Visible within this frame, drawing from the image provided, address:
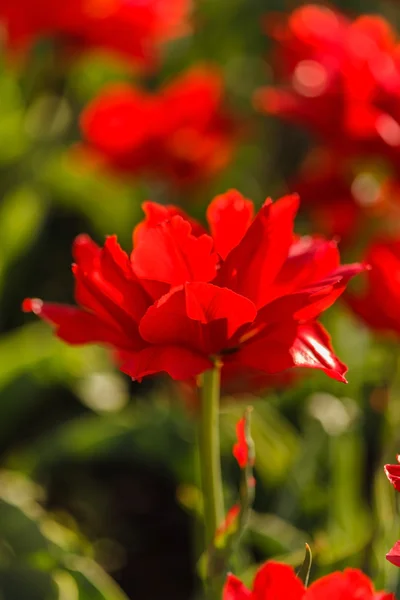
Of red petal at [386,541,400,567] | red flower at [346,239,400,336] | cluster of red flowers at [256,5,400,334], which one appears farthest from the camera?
cluster of red flowers at [256,5,400,334]

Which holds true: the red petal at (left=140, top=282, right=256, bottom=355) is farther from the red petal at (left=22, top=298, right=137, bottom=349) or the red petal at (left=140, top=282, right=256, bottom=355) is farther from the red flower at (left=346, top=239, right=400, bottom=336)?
the red flower at (left=346, top=239, right=400, bottom=336)

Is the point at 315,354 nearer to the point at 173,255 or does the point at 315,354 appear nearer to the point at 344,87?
the point at 173,255

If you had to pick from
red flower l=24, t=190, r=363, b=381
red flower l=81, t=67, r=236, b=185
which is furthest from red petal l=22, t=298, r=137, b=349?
red flower l=81, t=67, r=236, b=185

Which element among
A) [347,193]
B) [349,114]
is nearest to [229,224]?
[349,114]

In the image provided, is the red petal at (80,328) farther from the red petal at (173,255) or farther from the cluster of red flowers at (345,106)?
the cluster of red flowers at (345,106)

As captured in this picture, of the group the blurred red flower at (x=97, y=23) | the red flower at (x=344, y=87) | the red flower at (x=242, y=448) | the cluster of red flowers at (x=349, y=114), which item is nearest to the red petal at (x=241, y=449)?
the red flower at (x=242, y=448)

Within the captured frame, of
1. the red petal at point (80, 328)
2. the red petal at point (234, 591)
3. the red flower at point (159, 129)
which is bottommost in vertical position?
the red flower at point (159, 129)
